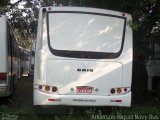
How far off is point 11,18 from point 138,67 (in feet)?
36.3

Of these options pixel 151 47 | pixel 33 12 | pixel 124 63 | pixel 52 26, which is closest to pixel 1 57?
pixel 52 26

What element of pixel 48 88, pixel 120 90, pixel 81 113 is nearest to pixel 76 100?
pixel 48 88

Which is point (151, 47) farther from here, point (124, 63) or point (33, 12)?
point (33, 12)

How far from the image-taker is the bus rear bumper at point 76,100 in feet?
37.2

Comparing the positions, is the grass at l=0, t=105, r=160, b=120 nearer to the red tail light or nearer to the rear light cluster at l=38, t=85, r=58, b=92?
the rear light cluster at l=38, t=85, r=58, b=92

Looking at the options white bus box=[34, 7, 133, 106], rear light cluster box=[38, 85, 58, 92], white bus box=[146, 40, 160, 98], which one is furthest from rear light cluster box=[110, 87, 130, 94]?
white bus box=[146, 40, 160, 98]

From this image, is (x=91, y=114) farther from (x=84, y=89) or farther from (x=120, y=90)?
(x=120, y=90)

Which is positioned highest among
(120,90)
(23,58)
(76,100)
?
(120,90)

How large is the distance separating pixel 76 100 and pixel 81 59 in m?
1.13

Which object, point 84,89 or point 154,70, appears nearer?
point 84,89

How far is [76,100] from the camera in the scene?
37.3 ft

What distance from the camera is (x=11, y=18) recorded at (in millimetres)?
24719

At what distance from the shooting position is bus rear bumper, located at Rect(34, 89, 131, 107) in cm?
1133

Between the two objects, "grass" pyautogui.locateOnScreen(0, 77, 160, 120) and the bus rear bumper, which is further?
"grass" pyautogui.locateOnScreen(0, 77, 160, 120)
